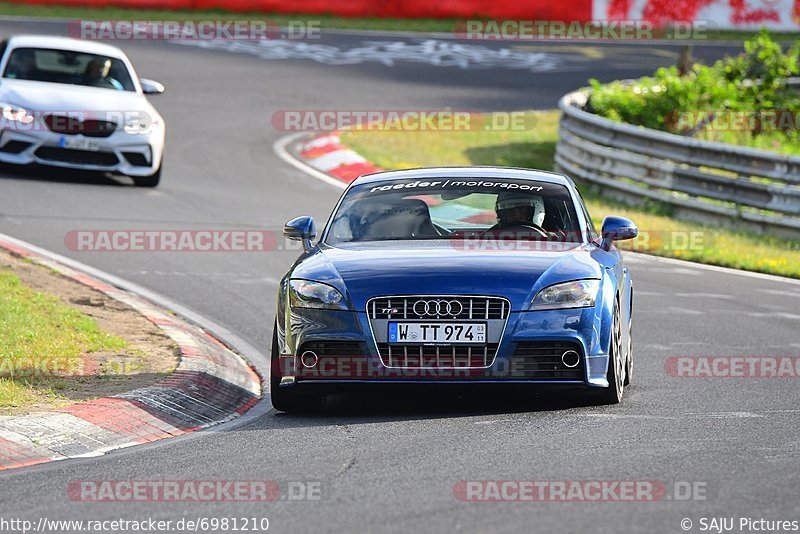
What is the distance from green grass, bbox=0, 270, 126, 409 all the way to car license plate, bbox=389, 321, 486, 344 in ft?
6.58

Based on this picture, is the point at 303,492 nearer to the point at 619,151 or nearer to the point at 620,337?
the point at 620,337

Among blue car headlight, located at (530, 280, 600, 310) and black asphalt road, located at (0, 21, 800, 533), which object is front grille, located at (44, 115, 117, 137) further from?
blue car headlight, located at (530, 280, 600, 310)

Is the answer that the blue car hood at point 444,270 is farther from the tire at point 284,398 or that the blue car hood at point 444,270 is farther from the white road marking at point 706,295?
the white road marking at point 706,295

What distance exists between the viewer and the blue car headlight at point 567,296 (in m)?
8.01

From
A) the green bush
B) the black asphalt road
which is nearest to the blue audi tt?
the black asphalt road

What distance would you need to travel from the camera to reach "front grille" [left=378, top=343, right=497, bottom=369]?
794cm

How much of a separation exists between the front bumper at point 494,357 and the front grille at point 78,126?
32.5 feet

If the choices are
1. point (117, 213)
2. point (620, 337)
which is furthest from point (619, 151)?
point (620, 337)

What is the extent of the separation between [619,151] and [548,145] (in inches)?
211

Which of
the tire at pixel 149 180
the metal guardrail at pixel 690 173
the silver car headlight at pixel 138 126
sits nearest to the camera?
the metal guardrail at pixel 690 173

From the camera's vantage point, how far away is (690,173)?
18.4 m

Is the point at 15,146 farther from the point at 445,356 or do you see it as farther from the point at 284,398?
the point at 445,356

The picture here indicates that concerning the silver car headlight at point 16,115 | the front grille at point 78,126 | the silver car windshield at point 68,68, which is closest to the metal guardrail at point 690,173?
the silver car windshield at point 68,68

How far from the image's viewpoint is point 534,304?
798 centimetres
